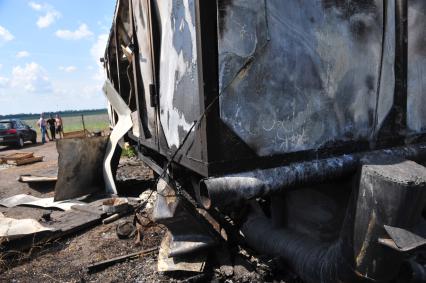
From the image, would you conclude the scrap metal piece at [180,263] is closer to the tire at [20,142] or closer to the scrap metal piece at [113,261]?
the scrap metal piece at [113,261]

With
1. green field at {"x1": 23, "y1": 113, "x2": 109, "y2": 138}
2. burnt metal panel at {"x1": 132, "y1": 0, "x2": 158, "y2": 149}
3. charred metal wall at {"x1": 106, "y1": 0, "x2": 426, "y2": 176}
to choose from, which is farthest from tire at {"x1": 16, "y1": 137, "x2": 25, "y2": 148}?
charred metal wall at {"x1": 106, "y1": 0, "x2": 426, "y2": 176}

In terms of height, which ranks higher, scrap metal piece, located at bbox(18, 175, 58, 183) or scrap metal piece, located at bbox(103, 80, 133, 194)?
scrap metal piece, located at bbox(103, 80, 133, 194)

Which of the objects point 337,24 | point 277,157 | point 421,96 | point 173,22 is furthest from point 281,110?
point 421,96

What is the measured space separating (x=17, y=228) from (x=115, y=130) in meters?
2.86

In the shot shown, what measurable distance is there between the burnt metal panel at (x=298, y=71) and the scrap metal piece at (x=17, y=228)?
3724 millimetres

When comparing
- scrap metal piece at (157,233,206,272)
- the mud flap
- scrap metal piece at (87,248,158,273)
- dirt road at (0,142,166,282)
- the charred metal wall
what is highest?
the charred metal wall

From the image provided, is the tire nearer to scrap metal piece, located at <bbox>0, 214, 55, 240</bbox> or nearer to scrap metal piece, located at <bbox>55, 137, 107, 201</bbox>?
scrap metal piece, located at <bbox>55, 137, 107, 201</bbox>

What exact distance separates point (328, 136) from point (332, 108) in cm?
25

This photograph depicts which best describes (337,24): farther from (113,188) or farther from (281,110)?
(113,188)

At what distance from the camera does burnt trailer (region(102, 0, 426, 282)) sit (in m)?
2.57

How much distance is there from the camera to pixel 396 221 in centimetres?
232

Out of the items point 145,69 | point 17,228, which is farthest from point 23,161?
point 145,69

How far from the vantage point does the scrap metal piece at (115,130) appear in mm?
6961

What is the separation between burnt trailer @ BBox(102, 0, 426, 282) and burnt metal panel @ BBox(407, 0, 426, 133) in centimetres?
1
